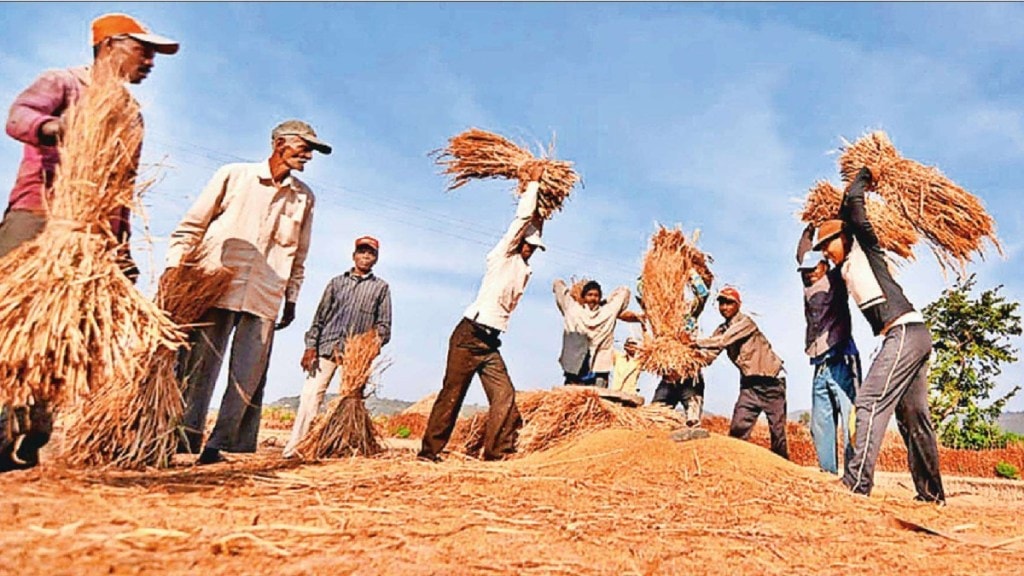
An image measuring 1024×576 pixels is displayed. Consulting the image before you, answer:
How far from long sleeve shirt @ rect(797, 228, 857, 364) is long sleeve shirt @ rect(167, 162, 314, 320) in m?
3.98

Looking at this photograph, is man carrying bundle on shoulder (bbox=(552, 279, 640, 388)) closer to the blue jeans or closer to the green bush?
the blue jeans

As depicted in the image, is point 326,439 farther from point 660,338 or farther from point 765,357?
point 765,357

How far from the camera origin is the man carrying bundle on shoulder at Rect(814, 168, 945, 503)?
4.81m

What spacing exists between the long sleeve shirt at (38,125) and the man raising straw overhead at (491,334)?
2.93 meters

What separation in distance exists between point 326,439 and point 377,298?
1.20 metres

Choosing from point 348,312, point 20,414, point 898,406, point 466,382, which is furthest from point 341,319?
point 898,406

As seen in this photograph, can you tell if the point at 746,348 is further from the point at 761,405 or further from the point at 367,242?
the point at 367,242

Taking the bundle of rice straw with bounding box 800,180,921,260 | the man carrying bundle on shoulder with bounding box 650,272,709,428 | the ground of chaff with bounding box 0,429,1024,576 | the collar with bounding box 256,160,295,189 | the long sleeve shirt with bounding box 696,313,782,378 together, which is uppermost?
the bundle of rice straw with bounding box 800,180,921,260

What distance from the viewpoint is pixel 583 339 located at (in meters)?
7.88

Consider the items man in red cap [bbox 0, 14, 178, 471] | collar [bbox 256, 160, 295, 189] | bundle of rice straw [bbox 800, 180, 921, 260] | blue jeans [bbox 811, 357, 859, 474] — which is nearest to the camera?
man in red cap [bbox 0, 14, 178, 471]

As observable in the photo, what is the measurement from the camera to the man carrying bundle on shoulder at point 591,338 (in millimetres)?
7852

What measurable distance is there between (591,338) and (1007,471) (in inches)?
288

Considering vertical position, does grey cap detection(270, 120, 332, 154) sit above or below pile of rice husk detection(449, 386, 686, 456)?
above

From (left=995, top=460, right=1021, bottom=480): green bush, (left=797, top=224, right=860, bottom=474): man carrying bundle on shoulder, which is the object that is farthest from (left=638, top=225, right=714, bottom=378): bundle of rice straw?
(left=995, top=460, right=1021, bottom=480): green bush
